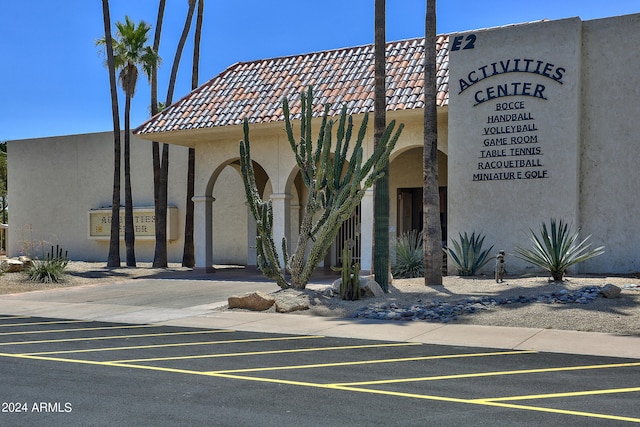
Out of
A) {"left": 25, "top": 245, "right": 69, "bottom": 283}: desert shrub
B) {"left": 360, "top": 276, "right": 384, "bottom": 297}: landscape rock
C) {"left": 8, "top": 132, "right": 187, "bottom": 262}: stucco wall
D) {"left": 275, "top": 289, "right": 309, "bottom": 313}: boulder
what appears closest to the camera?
{"left": 275, "top": 289, "right": 309, "bottom": 313}: boulder

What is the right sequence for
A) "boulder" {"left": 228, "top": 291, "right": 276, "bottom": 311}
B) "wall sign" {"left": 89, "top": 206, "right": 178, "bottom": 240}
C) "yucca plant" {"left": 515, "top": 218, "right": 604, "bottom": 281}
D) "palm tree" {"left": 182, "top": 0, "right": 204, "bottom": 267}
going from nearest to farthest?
"boulder" {"left": 228, "top": 291, "right": 276, "bottom": 311}
"yucca plant" {"left": 515, "top": 218, "right": 604, "bottom": 281}
"palm tree" {"left": 182, "top": 0, "right": 204, "bottom": 267}
"wall sign" {"left": 89, "top": 206, "right": 178, "bottom": 240}

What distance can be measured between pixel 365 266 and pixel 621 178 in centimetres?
743

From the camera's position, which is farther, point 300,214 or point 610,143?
point 300,214

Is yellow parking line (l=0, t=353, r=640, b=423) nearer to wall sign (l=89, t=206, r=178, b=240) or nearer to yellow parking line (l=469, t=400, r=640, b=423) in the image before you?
yellow parking line (l=469, t=400, r=640, b=423)

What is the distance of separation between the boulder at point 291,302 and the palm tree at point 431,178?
346cm

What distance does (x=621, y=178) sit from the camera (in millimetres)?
18375

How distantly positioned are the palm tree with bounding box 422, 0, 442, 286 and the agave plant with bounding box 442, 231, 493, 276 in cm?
186

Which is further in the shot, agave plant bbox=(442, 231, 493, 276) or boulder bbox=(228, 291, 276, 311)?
agave plant bbox=(442, 231, 493, 276)

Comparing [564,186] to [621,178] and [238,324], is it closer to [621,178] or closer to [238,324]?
[621,178]

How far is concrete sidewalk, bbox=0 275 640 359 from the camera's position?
11.0 metres

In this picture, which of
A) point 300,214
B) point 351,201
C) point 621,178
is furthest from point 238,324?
point 300,214

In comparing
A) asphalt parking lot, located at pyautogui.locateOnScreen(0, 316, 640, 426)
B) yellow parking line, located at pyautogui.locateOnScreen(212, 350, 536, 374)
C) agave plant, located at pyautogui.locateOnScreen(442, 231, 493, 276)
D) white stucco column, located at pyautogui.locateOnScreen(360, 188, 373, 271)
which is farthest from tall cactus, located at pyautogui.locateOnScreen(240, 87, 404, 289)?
yellow parking line, located at pyautogui.locateOnScreen(212, 350, 536, 374)

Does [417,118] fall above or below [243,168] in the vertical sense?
above

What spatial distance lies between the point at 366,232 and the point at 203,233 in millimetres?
6329
